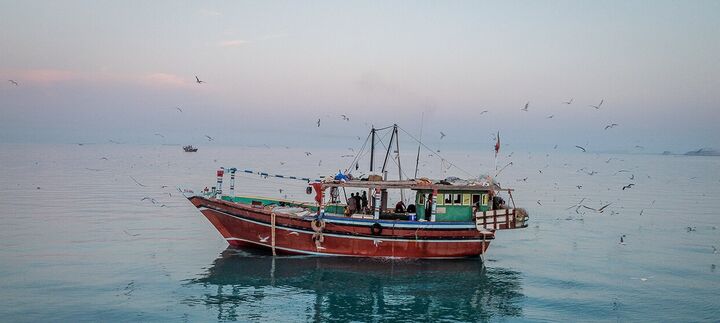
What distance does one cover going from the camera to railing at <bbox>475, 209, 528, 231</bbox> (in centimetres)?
2967

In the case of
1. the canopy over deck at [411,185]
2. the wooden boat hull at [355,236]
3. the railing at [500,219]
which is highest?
the canopy over deck at [411,185]

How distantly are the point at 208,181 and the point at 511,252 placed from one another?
188 ft

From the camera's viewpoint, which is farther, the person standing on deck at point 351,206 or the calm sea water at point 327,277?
the person standing on deck at point 351,206

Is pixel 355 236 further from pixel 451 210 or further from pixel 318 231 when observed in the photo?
pixel 451 210

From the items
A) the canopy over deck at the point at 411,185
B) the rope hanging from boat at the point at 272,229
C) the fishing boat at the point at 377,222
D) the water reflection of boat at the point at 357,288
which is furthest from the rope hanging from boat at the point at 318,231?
the rope hanging from boat at the point at 272,229

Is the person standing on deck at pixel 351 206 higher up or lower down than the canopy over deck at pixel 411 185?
lower down

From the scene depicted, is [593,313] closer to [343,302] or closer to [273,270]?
[343,302]

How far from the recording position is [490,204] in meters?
30.5

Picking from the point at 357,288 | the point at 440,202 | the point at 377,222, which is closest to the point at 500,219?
the point at 440,202

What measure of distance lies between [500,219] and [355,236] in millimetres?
7667

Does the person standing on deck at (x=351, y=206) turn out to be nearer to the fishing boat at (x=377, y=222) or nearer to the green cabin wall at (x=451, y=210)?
the fishing boat at (x=377, y=222)

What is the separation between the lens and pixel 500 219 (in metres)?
30.2

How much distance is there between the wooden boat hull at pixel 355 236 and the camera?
94.6 ft

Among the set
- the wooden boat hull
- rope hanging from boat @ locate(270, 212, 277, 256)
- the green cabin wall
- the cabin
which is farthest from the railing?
rope hanging from boat @ locate(270, 212, 277, 256)
